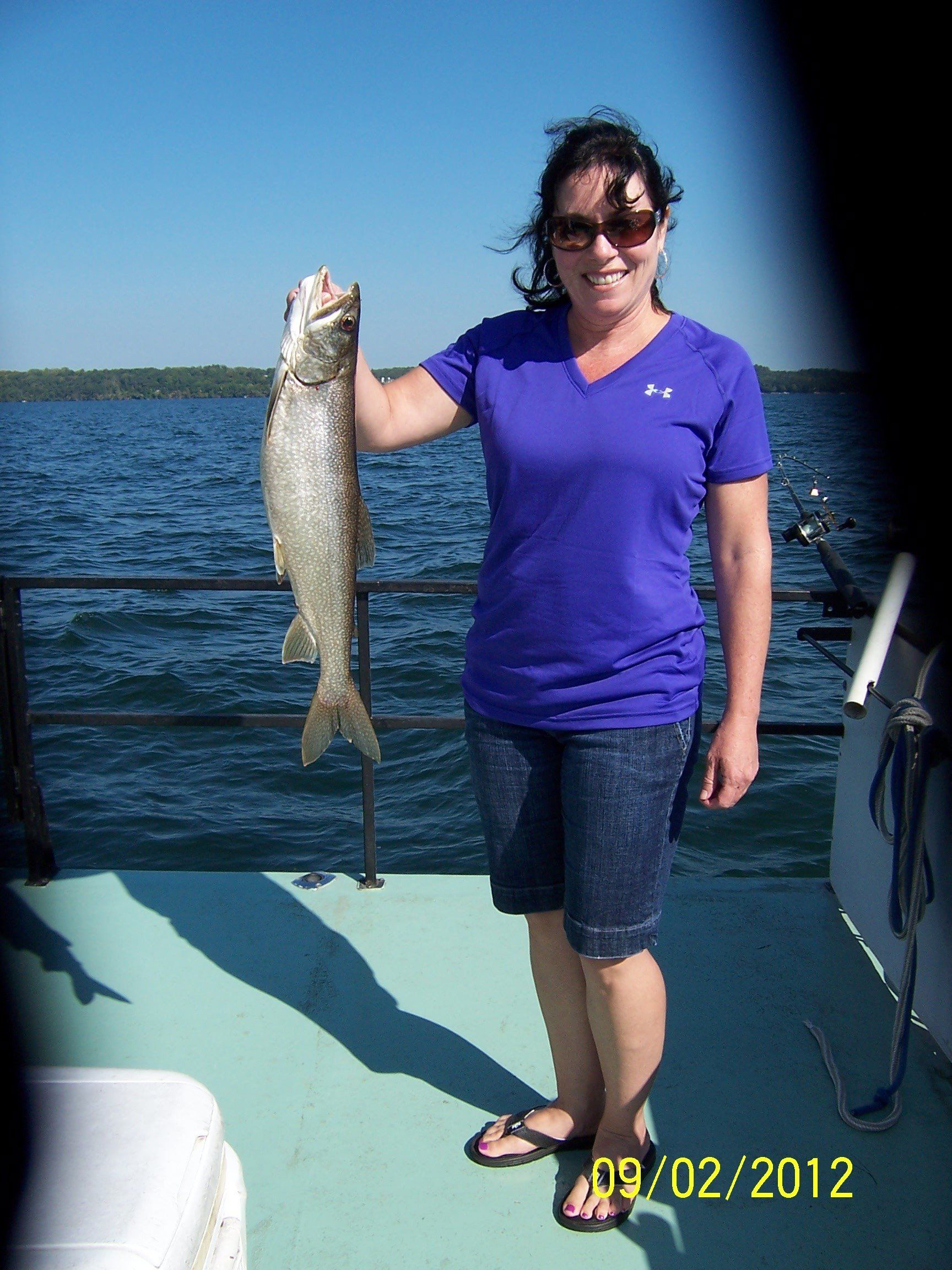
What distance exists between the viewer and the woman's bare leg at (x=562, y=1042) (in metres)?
2.12

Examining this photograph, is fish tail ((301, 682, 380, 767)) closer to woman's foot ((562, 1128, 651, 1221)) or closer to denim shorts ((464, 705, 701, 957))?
denim shorts ((464, 705, 701, 957))

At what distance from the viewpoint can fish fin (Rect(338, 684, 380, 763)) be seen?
2.28 m

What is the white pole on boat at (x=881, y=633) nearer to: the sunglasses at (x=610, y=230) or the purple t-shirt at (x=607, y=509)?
the purple t-shirt at (x=607, y=509)

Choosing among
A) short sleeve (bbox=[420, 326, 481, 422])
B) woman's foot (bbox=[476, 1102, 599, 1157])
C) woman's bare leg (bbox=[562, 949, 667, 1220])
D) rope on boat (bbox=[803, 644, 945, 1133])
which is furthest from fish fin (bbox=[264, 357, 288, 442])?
woman's foot (bbox=[476, 1102, 599, 1157])

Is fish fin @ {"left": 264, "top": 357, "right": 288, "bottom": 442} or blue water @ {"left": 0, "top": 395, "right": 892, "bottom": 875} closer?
fish fin @ {"left": 264, "top": 357, "right": 288, "bottom": 442}

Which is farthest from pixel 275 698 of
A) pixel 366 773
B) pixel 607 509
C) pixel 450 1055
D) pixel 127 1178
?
pixel 127 1178

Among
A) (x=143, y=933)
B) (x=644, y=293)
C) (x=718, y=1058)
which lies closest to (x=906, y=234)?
(x=644, y=293)

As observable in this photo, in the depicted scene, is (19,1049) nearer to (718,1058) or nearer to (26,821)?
(718,1058)

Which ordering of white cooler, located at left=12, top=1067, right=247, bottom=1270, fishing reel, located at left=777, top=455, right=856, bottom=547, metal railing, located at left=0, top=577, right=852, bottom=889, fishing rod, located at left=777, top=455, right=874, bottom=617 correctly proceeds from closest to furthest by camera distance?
white cooler, located at left=12, top=1067, right=247, bottom=1270 → fishing rod, located at left=777, top=455, right=874, bottom=617 → metal railing, located at left=0, top=577, right=852, bottom=889 → fishing reel, located at left=777, top=455, right=856, bottom=547

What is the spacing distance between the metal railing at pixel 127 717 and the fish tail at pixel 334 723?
0.74 m

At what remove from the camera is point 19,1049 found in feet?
4.35

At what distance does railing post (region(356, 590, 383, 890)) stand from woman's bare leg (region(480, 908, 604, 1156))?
1.05 m

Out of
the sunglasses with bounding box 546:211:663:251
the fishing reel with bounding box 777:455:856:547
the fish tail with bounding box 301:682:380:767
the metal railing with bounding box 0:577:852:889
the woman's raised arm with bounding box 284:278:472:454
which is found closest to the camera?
the sunglasses with bounding box 546:211:663:251

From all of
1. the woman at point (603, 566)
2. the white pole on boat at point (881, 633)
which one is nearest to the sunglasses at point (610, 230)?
the woman at point (603, 566)
